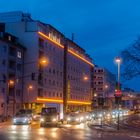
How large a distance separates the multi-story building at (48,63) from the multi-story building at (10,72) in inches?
91.9

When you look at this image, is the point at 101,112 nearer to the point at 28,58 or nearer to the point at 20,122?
the point at 28,58

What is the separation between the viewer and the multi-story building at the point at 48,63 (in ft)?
345

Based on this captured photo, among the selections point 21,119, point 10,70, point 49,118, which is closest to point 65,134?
point 49,118

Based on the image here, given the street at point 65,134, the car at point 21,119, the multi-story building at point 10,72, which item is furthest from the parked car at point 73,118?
the multi-story building at point 10,72

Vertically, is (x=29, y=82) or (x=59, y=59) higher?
(x=59, y=59)

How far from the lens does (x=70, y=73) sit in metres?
135

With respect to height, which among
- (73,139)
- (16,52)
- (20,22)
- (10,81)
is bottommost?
(73,139)

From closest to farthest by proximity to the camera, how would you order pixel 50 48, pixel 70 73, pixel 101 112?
1. pixel 101 112
2. pixel 50 48
3. pixel 70 73

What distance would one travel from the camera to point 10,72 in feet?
318

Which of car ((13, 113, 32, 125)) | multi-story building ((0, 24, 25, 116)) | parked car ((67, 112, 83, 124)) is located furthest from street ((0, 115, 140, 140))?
multi-story building ((0, 24, 25, 116))

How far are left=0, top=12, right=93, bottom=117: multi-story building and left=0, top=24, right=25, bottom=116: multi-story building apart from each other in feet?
7.66

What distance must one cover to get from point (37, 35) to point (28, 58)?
5816 mm

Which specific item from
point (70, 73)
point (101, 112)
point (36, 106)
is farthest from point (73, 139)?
point (70, 73)

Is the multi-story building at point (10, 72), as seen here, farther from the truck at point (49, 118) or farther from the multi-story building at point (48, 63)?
the truck at point (49, 118)
